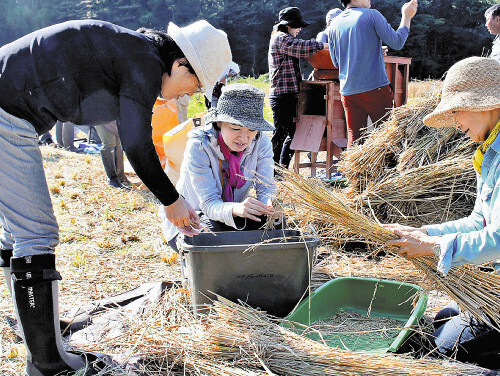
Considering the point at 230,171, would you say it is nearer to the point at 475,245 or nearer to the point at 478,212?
the point at 478,212

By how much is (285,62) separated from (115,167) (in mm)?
2210

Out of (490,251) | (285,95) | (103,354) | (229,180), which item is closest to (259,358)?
(103,354)

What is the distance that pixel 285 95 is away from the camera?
5254 millimetres

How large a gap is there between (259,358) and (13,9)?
3780cm

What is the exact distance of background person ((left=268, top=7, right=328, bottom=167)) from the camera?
512 cm

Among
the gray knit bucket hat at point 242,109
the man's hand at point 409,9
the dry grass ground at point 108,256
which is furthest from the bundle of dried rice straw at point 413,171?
the man's hand at point 409,9

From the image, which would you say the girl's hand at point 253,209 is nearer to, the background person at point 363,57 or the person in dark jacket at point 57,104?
the person in dark jacket at point 57,104

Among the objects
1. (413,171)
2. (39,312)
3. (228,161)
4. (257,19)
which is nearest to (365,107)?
(413,171)

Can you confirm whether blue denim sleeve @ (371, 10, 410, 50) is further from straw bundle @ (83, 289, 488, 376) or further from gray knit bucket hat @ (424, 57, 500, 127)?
straw bundle @ (83, 289, 488, 376)

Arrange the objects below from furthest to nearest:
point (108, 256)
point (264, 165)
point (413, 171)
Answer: point (108, 256)
point (413, 171)
point (264, 165)

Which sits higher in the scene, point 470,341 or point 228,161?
point 228,161

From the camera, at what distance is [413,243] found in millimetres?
1828

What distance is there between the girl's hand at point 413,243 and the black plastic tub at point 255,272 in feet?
1.42

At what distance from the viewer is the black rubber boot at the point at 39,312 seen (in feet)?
6.22
